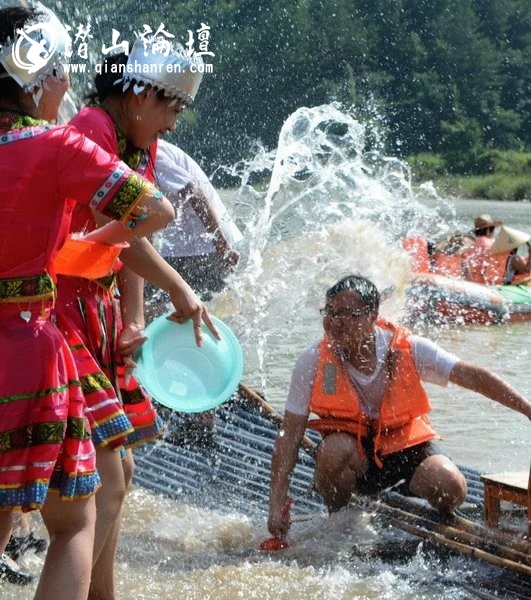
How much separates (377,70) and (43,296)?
1869 inches

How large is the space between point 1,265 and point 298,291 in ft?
16.2

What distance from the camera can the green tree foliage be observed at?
39250 millimetres

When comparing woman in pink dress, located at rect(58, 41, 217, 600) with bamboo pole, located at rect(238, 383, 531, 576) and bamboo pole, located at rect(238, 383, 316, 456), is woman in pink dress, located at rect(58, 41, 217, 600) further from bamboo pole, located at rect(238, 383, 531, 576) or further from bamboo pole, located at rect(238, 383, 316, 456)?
bamboo pole, located at rect(238, 383, 316, 456)

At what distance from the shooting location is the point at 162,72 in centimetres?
297

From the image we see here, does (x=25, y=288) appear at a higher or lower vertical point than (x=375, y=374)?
higher

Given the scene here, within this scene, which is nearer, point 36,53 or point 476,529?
point 36,53

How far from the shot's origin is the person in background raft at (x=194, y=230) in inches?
203

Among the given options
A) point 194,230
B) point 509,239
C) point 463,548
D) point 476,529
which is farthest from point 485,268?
point 463,548

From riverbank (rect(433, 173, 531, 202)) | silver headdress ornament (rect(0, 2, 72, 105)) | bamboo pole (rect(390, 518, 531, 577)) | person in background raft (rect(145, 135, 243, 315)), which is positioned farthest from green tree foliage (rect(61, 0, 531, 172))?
silver headdress ornament (rect(0, 2, 72, 105))

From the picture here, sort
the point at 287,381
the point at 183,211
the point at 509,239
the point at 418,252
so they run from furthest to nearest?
the point at 509,239 < the point at 418,252 < the point at 287,381 < the point at 183,211

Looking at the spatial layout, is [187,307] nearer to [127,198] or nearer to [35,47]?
[127,198]

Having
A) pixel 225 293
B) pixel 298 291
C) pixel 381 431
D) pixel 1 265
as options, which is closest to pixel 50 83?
pixel 1 265

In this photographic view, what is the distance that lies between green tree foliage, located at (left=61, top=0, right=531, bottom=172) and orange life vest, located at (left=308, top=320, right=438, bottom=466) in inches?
1177

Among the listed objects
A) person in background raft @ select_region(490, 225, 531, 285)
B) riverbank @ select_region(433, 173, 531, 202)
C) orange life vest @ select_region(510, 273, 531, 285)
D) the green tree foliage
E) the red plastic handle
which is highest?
the green tree foliage
